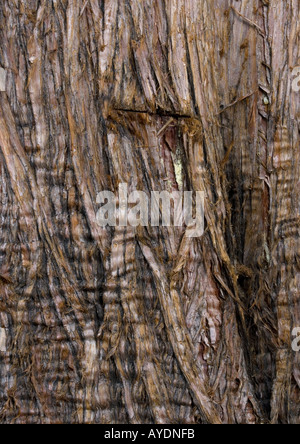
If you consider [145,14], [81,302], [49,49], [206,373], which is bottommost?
[206,373]

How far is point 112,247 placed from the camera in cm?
218

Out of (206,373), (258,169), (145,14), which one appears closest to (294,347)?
(206,373)

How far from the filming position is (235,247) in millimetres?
2482

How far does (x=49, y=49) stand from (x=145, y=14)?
1.48 feet

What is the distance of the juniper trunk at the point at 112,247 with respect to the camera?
2.18 metres

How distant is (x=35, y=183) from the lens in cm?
221

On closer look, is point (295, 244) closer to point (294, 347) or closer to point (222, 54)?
point (294, 347)

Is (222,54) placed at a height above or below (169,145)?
above

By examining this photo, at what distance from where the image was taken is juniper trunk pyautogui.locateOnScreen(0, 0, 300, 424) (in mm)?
2176
